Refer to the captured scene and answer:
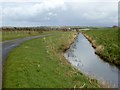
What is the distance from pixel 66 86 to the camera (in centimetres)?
1841

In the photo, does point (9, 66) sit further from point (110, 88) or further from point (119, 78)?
point (119, 78)

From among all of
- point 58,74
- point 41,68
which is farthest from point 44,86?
point 41,68

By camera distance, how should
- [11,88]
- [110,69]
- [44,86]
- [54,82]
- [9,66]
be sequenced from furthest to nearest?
1. [110,69]
2. [9,66]
3. [54,82]
4. [44,86]
5. [11,88]

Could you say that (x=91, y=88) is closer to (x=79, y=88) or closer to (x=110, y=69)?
(x=79, y=88)

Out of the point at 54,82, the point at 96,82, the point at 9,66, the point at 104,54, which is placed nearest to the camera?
the point at 54,82

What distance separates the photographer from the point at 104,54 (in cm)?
4041

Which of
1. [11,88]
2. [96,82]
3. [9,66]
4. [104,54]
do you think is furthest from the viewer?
[104,54]

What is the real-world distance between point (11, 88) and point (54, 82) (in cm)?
359

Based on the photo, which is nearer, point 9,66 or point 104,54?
point 9,66

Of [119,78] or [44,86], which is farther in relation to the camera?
[119,78]

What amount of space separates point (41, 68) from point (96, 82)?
4819 mm

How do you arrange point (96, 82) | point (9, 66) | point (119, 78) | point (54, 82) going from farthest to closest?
point (119, 78), point (9, 66), point (96, 82), point (54, 82)

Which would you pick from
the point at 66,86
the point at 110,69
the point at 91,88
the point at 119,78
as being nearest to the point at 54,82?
the point at 66,86

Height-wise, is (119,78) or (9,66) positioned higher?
(9,66)
